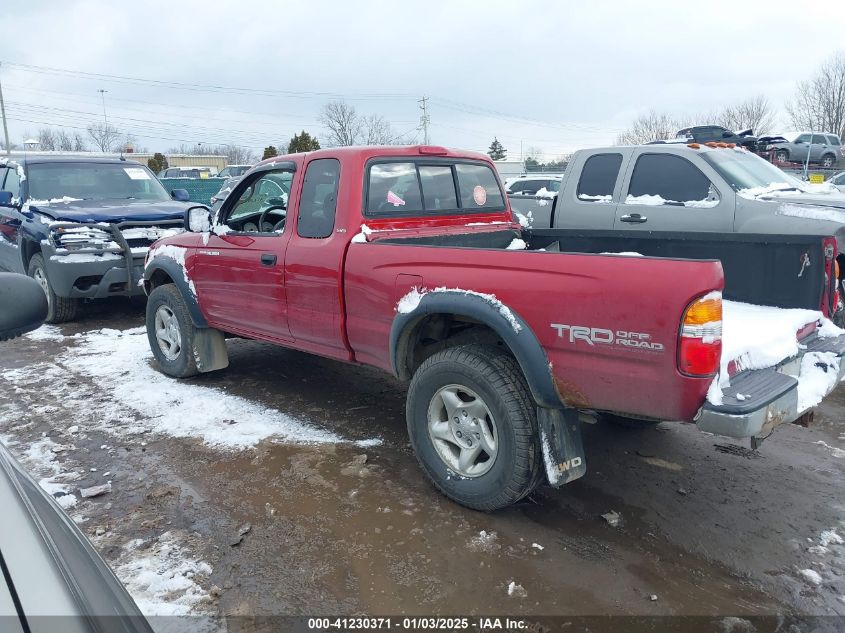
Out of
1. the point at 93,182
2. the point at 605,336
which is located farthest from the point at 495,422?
the point at 93,182

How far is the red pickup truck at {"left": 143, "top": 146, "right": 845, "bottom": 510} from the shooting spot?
265cm

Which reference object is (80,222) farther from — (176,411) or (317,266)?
(317,266)

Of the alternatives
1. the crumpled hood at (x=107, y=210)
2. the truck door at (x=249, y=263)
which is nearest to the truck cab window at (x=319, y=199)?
the truck door at (x=249, y=263)

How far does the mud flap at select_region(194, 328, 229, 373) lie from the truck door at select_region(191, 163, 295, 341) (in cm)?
30

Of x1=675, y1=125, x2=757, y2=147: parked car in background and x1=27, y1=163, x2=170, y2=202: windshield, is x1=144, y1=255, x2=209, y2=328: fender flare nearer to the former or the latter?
x1=27, y1=163, x2=170, y2=202: windshield

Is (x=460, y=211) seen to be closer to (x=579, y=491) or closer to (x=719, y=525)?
(x=579, y=491)

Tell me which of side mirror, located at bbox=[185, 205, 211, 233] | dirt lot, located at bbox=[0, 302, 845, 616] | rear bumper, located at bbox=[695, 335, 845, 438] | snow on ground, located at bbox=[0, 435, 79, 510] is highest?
side mirror, located at bbox=[185, 205, 211, 233]

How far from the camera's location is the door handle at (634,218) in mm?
6703

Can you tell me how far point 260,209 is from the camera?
220 inches

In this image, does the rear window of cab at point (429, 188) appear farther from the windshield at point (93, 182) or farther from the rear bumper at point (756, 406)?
the windshield at point (93, 182)

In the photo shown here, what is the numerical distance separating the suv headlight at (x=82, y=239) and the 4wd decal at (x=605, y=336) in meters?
6.46

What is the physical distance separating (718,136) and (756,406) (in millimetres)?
11434

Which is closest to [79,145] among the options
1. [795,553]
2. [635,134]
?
[635,134]

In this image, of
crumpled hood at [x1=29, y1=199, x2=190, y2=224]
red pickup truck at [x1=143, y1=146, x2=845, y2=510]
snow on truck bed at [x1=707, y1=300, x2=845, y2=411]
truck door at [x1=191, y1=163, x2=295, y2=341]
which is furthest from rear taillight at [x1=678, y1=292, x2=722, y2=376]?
crumpled hood at [x1=29, y1=199, x2=190, y2=224]
